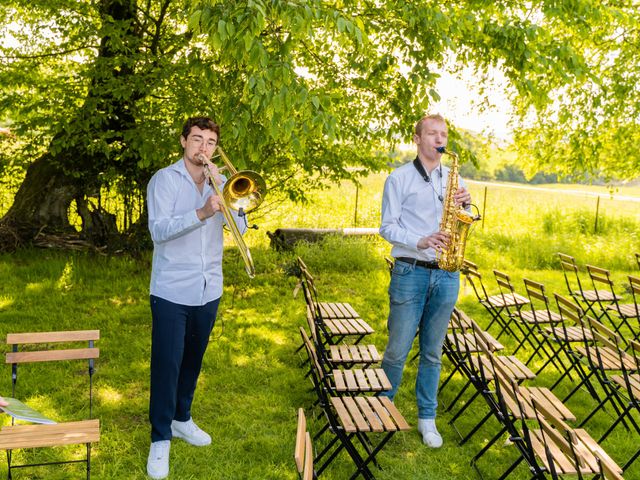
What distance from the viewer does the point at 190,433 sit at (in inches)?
173

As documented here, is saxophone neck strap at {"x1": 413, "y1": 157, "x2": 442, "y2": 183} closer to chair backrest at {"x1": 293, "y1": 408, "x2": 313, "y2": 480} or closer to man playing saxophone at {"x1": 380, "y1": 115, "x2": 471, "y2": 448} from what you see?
man playing saxophone at {"x1": 380, "y1": 115, "x2": 471, "y2": 448}

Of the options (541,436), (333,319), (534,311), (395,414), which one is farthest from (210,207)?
(534,311)

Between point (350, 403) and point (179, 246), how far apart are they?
4.96 ft

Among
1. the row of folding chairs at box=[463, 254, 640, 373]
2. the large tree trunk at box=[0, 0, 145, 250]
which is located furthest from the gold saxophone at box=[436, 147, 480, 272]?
the large tree trunk at box=[0, 0, 145, 250]

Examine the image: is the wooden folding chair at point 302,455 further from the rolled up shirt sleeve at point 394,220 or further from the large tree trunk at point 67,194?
the large tree trunk at point 67,194

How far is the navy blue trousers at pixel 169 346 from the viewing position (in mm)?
3729

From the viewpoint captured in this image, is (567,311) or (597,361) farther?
(597,361)

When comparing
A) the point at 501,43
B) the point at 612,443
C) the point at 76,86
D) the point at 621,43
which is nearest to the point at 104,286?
the point at 76,86

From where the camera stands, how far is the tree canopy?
446 cm

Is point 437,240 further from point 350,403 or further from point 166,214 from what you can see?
point 166,214

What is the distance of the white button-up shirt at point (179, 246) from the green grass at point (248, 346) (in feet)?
3.97

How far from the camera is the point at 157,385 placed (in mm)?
3809

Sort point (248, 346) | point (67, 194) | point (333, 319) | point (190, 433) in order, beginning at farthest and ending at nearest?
point (67, 194) → point (248, 346) → point (333, 319) → point (190, 433)

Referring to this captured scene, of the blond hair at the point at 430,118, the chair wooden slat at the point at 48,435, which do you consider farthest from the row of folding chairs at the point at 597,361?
the chair wooden slat at the point at 48,435
